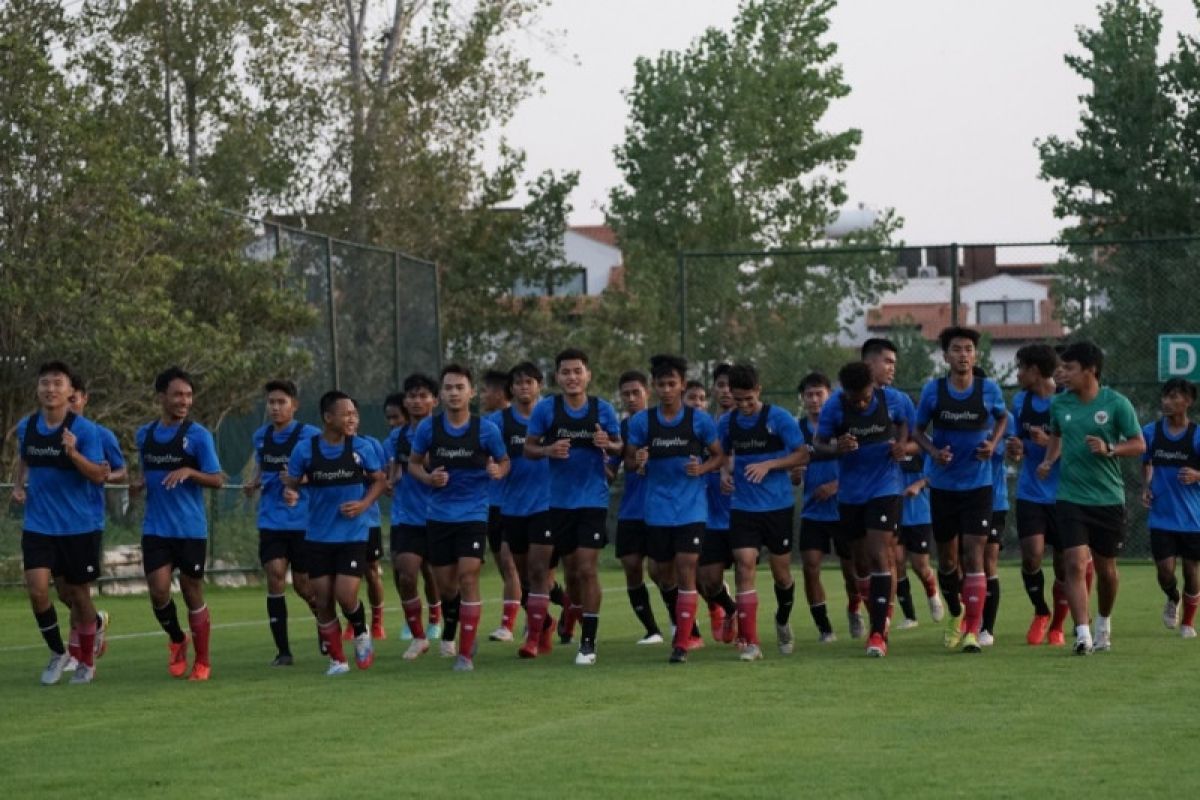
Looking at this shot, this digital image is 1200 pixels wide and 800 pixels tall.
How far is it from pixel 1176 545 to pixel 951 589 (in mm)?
2115

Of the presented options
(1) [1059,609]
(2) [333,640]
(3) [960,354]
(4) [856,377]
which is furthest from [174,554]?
(1) [1059,609]

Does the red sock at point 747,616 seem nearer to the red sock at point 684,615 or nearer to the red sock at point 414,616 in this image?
the red sock at point 684,615

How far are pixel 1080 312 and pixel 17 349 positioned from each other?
48.5 ft

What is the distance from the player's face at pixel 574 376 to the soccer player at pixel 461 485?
0.64m

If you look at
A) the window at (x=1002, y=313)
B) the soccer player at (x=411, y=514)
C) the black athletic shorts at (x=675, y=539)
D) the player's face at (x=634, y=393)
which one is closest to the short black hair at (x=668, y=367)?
the player's face at (x=634, y=393)

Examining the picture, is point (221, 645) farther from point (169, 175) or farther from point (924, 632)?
point (169, 175)

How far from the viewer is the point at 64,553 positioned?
14922mm

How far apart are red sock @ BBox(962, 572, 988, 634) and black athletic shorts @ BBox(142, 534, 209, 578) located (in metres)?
5.51

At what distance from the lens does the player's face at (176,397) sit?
49.4 feet

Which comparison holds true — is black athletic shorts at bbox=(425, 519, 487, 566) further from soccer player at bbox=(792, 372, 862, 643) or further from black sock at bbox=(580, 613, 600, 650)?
soccer player at bbox=(792, 372, 862, 643)

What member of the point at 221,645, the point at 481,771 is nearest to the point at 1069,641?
the point at 221,645

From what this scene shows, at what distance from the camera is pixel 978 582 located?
15.8 metres

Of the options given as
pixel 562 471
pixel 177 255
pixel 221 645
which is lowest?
pixel 221 645

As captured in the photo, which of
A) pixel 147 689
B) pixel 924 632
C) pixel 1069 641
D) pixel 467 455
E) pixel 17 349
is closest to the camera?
pixel 147 689
